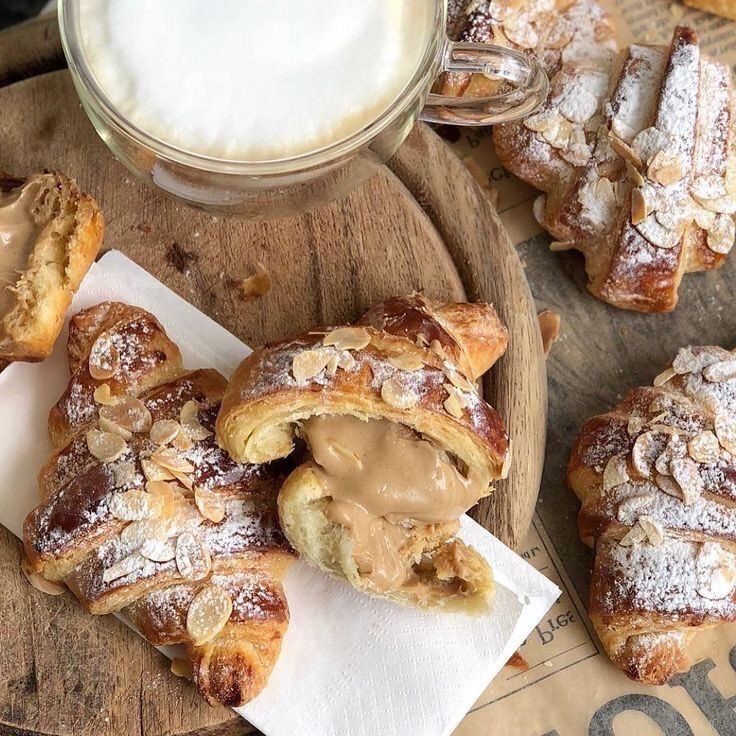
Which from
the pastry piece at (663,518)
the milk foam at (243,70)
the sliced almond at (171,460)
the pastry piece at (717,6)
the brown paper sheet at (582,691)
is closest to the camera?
the milk foam at (243,70)

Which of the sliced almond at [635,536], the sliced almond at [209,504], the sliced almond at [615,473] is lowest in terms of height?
the sliced almond at [635,536]

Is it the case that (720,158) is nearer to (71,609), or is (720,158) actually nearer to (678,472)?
(678,472)

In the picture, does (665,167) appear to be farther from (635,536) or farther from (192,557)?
(192,557)

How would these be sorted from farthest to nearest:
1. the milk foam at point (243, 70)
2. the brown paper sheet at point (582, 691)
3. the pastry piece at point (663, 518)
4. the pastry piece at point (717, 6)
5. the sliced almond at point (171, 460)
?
1. the pastry piece at point (717, 6)
2. the brown paper sheet at point (582, 691)
3. the pastry piece at point (663, 518)
4. the sliced almond at point (171, 460)
5. the milk foam at point (243, 70)

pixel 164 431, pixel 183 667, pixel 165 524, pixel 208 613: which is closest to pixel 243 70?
pixel 164 431

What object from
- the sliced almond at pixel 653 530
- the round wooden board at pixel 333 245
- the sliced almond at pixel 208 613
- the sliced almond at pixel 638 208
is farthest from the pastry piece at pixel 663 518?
the sliced almond at pixel 208 613

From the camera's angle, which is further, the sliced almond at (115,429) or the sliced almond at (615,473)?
the sliced almond at (615,473)

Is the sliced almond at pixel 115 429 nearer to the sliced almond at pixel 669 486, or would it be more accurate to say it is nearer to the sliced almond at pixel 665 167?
the sliced almond at pixel 669 486

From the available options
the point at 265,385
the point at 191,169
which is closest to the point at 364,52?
the point at 191,169
